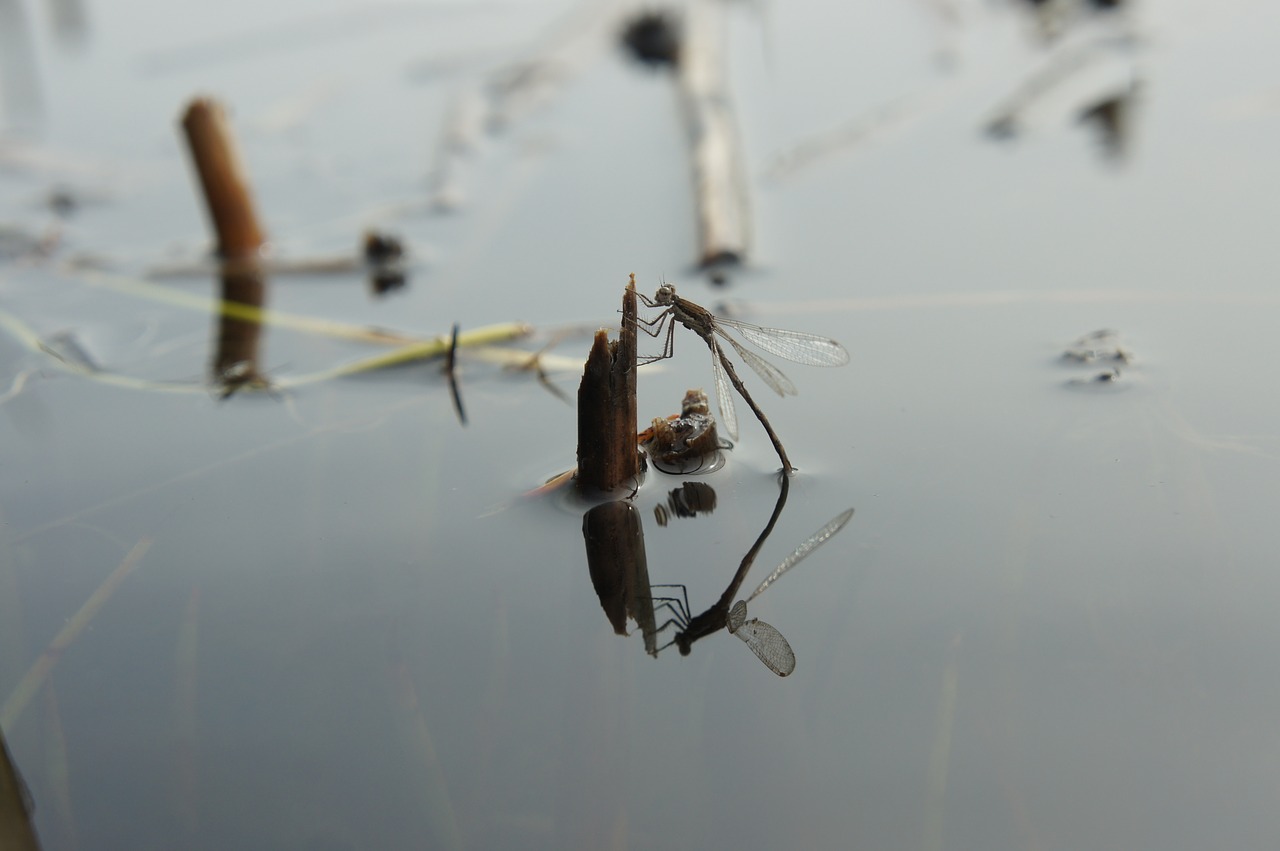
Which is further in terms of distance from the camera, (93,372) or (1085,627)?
(93,372)

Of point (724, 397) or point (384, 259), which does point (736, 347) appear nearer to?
point (724, 397)

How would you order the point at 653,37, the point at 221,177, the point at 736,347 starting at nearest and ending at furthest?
1. the point at 736,347
2. the point at 221,177
3. the point at 653,37

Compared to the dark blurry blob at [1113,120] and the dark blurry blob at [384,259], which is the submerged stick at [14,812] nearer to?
the dark blurry blob at [384,259]

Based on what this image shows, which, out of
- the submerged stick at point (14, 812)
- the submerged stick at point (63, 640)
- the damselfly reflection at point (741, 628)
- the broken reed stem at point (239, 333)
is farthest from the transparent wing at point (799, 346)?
the submerged stick at point (14, 812)

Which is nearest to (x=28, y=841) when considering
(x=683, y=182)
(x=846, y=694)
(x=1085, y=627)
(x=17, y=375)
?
(x=846, y=694)

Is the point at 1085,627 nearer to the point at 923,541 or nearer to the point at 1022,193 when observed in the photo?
the point at 923,541

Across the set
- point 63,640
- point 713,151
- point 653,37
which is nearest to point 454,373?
point 63,640
